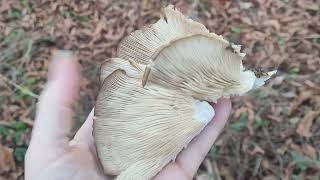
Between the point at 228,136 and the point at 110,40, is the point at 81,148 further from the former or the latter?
the point at 110,40

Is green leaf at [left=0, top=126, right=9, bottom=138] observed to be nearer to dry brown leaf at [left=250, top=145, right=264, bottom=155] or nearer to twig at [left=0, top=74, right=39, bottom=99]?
twig at [left=0, top=74, right=39, bottom=99]

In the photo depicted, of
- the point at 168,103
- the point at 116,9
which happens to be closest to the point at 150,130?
the point at 168,103

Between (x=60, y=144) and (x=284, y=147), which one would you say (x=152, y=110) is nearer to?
(x=60, y=144)

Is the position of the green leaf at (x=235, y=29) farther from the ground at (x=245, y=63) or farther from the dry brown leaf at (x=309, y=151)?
the dry brown leaf at (x=309, y=151)

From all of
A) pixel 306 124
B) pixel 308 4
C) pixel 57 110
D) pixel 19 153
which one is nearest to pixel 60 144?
pixel 57 110

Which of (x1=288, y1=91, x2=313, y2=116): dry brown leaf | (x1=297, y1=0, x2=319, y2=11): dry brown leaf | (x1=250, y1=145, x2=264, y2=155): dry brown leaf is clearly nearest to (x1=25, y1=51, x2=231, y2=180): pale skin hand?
(x1=250, y1=145, x2=264, y2=155): dry brown leaf

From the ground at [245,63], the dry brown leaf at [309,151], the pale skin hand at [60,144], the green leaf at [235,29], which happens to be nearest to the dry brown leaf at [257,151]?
the ground at [245,63]
